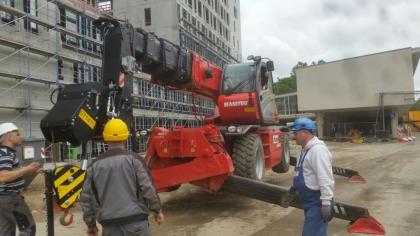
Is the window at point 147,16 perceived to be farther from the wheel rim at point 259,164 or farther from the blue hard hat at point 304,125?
the blue hard hat at point 304,125

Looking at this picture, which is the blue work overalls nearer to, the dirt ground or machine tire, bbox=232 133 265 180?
the dirt ground

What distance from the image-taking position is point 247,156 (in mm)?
9289

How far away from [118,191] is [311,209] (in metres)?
2.08

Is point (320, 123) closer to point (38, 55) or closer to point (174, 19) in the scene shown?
point (174, 19)

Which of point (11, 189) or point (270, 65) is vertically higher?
point (270, 65)

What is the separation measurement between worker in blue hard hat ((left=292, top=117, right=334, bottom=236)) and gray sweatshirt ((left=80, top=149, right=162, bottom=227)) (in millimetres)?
1657

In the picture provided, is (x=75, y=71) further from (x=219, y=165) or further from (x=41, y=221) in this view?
(x=219, y=165)

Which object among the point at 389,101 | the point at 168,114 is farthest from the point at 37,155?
the point at 389,101

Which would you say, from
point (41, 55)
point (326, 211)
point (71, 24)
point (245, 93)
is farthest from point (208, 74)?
point (71, 24)

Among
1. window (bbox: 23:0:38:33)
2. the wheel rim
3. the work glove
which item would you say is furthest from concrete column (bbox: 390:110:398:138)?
the work glove

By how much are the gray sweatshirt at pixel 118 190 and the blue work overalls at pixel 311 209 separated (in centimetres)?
164

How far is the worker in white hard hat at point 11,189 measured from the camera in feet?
16.1

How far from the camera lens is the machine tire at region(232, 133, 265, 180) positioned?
9.20 metres

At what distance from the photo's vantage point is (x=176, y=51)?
27.7ft
